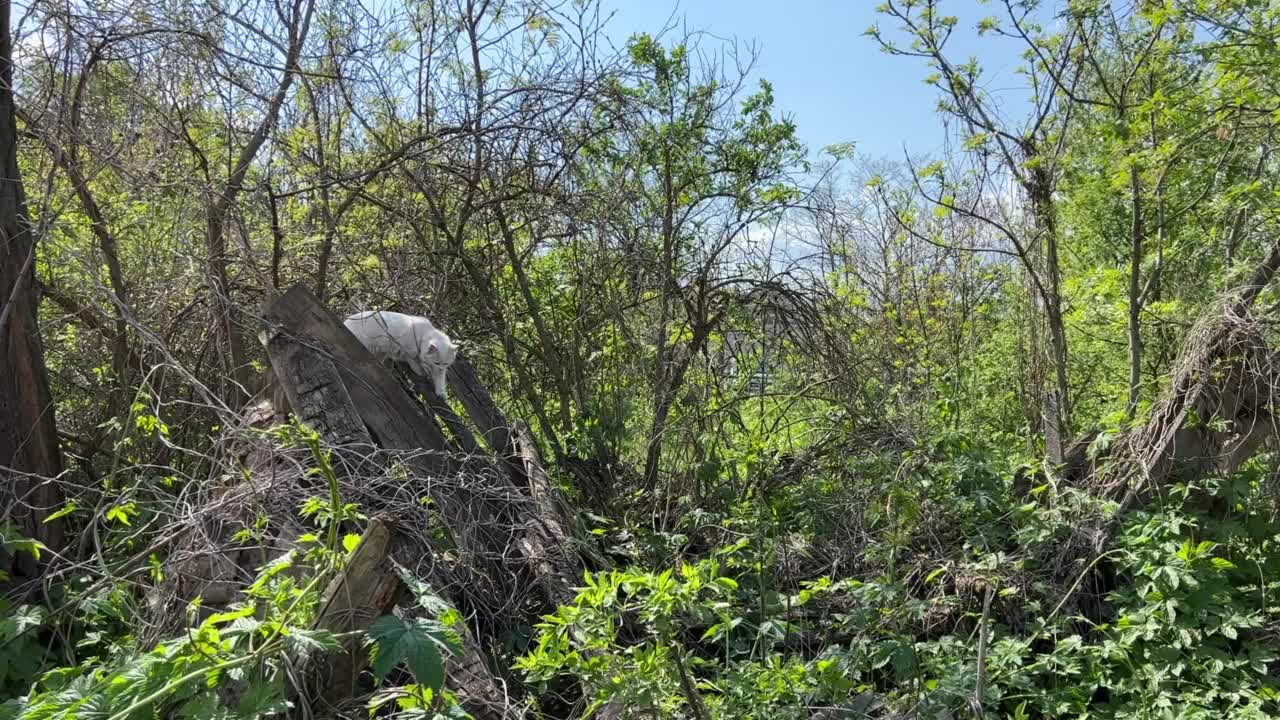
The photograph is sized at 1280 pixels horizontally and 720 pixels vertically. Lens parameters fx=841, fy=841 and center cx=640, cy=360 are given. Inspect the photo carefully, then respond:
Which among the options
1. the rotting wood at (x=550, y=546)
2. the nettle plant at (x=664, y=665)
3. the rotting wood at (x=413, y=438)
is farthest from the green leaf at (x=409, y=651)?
the rotting wood at (x=550, y=546)

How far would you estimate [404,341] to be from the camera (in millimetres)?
4207

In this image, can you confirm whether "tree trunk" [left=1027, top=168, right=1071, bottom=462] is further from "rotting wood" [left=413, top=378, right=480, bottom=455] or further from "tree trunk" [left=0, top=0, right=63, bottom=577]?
"tree trunk" [left=0, top=0, right=63, bottom=577]

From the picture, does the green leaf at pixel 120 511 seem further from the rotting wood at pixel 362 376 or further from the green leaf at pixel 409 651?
the green leaf at pixel 409 651

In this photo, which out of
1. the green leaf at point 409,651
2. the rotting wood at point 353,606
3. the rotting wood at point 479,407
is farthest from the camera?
the rotting wood at point 479,407

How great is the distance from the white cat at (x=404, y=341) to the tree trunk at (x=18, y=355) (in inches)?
56.0

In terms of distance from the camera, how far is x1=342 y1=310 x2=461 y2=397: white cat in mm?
4188

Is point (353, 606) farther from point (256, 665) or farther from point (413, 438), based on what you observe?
point (413, 438)

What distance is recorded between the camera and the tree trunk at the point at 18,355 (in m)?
3.81

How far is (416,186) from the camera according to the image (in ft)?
16.1

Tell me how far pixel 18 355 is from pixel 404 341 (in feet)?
5.70

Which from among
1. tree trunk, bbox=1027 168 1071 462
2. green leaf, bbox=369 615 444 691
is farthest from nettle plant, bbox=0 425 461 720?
tree trunk, bbox=1027 168 1071 462

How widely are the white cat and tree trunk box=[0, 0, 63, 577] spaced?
4.67 ft

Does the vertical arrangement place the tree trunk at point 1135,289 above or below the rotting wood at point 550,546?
above

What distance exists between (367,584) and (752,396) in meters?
3.05
